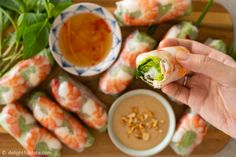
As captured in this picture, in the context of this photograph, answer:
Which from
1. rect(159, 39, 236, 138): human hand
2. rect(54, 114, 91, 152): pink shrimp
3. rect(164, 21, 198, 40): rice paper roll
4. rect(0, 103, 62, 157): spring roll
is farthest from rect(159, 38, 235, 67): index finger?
rect(0, 103, 62, 157): spring roll

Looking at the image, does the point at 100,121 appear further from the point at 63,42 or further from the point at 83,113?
the point at 63,42

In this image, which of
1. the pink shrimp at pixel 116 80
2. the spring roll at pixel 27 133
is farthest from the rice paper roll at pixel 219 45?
the spring roll at pixel 27 133

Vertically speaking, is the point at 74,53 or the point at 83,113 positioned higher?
the point at 74,53

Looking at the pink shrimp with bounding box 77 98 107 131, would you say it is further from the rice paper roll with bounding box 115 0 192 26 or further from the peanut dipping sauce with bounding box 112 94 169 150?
the rice paper roll with bounding box 115 0 192 26

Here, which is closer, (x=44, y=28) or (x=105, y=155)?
(x=44, y=28)

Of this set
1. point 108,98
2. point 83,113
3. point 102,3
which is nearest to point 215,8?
point 102,3

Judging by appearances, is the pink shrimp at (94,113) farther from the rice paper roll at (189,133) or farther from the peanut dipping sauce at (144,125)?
the rice paper roll at (189,133)
